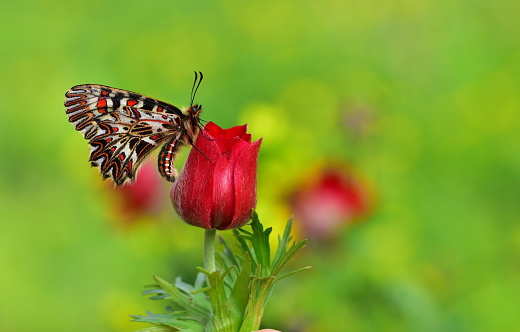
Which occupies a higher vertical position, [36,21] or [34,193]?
[36,21]

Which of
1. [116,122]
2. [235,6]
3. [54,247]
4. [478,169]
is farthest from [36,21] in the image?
[116,122]

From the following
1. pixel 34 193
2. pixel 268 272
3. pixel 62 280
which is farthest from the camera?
pixel 34 193

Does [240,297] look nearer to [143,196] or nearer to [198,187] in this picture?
→ [198,187]

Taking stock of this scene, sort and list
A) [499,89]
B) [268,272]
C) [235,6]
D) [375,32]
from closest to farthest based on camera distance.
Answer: [268,272] → [499,89] → [375,32] → [235,6]

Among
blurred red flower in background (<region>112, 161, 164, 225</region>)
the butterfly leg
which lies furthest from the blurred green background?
the butterfly leg

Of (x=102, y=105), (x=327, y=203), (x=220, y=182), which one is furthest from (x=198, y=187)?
(x=327, y=203)

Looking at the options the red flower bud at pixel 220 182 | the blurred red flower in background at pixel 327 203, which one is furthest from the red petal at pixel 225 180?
the blurred red flower in background at pixel 327 203

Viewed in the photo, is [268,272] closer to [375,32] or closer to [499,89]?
[499,89]
